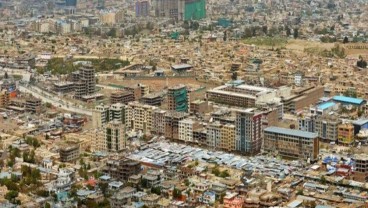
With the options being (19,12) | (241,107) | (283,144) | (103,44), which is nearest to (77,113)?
(241,107)

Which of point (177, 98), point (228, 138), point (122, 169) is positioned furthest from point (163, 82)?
point (122, 169)

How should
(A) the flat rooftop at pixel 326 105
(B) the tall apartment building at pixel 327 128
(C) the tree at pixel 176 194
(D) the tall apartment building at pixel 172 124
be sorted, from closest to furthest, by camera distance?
(C) the tree at pixel 176 194 → (B) the tall apartment building at pixel 327 128 → (D) the tall apartment building at pixel 172 124 → (A) the flat rooftop at pixel 326 105

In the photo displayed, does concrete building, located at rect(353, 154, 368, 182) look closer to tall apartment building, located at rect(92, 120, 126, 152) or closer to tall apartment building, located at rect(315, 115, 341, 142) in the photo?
tall apartment building, located at rect(315, 115, 341, 142)

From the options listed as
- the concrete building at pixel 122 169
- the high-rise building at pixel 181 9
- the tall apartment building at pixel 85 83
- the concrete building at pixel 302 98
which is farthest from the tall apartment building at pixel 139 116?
the high-rise building at pixel 181 9

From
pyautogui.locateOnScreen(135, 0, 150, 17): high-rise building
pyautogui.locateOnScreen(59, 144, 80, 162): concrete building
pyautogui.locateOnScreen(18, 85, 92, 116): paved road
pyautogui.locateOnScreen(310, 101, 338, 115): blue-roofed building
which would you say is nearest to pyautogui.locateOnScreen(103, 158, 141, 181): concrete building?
pyautogui.locateOnScreen(59, 144, 80, 162): concrete building

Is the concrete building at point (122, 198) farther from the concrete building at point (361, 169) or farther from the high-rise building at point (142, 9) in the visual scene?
the high-rise building at point (142, 9)

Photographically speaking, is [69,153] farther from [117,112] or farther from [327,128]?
[327,128]

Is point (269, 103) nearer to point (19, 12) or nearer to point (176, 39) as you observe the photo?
point (176, 39)
